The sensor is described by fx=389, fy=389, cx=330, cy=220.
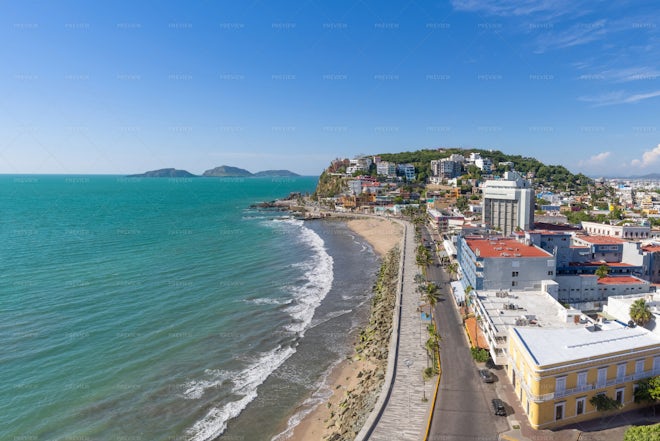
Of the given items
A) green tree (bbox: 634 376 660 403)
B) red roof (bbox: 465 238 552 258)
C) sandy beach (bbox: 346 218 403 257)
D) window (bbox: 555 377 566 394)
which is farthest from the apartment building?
sandy beach (bbox: 346 218 403 257)

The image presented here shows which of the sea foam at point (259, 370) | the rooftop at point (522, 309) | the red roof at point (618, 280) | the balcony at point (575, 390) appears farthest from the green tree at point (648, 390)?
the sea foam at point (259, 370)

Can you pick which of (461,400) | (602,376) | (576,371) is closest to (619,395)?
(602,376)

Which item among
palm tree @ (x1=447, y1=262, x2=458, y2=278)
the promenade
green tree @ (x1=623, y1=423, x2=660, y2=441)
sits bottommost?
the promenade

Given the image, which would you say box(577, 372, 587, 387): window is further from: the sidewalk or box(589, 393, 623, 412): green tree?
the sidewalk

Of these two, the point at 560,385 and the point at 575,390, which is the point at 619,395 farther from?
the point at 560,385

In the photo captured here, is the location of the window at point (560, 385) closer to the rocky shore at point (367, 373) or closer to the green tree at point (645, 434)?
the green tree at point (645, 434)

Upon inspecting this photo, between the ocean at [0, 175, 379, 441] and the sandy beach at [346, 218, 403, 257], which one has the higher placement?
the sandy beach at [346, 218, 403, 257]

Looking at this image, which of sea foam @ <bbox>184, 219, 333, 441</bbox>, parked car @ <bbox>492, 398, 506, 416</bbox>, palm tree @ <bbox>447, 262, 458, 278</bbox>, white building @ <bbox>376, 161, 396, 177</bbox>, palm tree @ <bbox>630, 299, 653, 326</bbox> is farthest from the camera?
white building @ <bbox>376, 161, 396, 177</bbox>

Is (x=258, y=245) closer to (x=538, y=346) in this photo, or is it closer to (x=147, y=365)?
(x=147, y=365)

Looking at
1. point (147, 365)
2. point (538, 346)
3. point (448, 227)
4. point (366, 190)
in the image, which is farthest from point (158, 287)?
point (366, 190)
